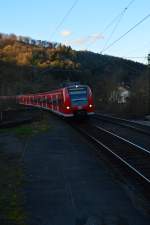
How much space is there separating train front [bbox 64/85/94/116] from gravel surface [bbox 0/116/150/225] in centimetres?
1528

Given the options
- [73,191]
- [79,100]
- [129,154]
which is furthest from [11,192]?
[79,100]

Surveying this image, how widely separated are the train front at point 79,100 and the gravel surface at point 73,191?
50.1 feet

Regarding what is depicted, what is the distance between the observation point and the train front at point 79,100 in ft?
126

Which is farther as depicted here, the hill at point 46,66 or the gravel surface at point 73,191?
the hill at point 46,66

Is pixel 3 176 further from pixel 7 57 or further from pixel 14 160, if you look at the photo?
pixel 7 57

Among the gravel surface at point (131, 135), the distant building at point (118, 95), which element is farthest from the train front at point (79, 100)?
the distant building at point (118, 95)

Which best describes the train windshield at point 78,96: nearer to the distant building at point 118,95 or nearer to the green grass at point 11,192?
the green grass at point 11,192

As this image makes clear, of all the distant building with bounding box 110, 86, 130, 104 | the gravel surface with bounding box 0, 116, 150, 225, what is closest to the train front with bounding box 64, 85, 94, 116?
the gravel surface with bounding box 0, 116, 150, 225

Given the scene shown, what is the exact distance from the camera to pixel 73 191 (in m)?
13.3

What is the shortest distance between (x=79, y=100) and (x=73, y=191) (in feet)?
83.3

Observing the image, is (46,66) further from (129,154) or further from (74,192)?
(74,192)

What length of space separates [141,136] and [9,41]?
364 feet

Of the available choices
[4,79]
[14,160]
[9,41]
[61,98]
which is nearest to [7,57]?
[4,79]

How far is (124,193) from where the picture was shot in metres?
13.2
